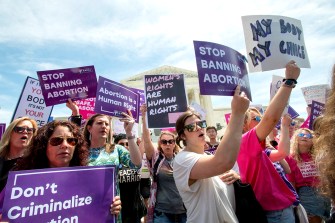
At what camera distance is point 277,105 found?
2393mm

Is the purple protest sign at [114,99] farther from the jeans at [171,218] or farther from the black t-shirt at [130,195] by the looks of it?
the jeans at [171,218]

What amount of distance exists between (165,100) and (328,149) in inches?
167

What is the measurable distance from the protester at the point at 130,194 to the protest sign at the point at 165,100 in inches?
50.3

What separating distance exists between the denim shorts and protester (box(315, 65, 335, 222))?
4.01 metres

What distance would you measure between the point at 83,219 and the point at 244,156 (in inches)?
63.7

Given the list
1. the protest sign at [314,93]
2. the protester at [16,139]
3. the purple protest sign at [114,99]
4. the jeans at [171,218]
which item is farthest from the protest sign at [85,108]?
the protest sign at [314,93]

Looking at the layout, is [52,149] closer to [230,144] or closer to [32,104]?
[230,144]

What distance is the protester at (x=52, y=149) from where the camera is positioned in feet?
7.98

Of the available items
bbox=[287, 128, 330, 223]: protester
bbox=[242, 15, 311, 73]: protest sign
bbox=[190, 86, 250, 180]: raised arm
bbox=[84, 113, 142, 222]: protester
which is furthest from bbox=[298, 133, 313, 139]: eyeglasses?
bbox=[190, 86, 250, 180]: raised arm

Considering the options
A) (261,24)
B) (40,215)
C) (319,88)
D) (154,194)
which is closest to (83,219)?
(40,215)

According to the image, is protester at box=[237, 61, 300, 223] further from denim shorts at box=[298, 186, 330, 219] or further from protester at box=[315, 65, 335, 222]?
denim shorts at box=[298, 186, 330, 219]

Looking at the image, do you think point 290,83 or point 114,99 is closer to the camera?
point 290,83

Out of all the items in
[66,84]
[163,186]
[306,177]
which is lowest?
[306,177]

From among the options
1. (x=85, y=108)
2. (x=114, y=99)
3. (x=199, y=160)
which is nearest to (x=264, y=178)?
(x=199, y=160)
